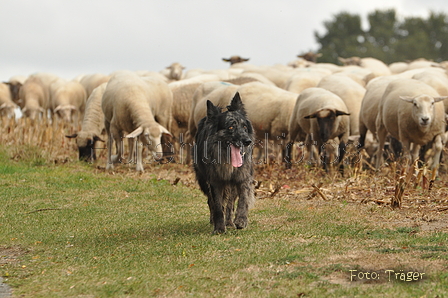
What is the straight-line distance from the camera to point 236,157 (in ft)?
24.2

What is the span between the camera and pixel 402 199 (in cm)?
970

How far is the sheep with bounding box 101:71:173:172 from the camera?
1507cm

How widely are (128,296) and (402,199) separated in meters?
5.56

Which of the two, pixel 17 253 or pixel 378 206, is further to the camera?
pixel 378 206

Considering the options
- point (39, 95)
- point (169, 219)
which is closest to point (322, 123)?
point (169, 219)

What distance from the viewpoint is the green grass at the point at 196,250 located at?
5402 mm

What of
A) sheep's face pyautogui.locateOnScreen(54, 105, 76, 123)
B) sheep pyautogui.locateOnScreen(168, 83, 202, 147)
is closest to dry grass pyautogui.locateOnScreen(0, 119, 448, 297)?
sheep pyautogui.locateOnScreen(168, 83, 202, 147)

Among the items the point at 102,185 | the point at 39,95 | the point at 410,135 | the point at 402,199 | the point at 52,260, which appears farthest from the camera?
the point at 39,95

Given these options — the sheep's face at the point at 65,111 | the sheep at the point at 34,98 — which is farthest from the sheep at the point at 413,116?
the sheep at the point at 34,98

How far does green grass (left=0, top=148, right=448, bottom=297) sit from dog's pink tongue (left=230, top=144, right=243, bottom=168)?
80cm

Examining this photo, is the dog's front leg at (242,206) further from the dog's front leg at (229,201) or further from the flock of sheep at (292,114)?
the flock of sheep at (292,114)

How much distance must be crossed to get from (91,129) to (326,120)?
684 centimetres

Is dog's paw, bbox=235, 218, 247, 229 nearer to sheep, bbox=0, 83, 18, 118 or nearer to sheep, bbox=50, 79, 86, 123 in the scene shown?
sheep, bbox=50, 79, 86, 123

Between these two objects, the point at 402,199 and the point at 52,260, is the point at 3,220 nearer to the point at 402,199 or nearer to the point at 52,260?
the point at 52,260
